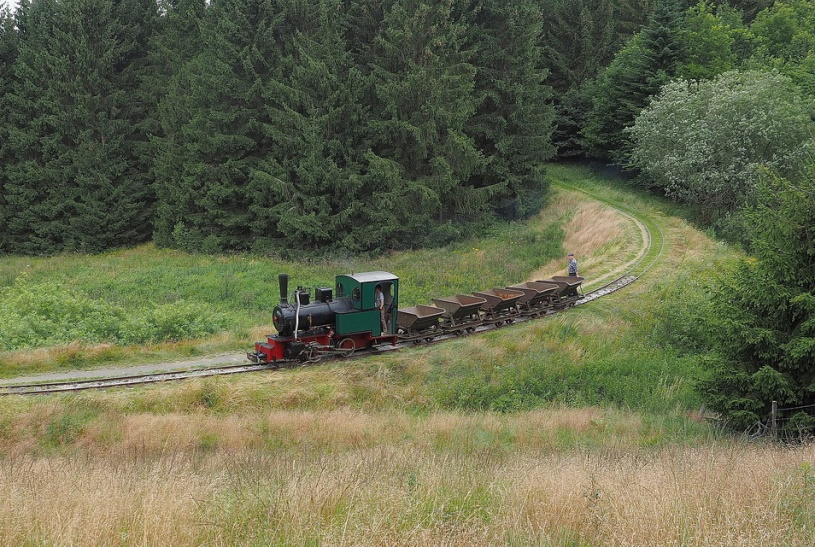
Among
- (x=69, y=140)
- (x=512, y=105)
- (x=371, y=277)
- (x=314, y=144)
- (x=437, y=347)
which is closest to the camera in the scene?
(x=371, y=277)

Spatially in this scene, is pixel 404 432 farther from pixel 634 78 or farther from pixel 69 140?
pixel 69 140

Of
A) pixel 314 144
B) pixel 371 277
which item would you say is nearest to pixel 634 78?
pixel 314 144

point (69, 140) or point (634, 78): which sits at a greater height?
point (634, 78)

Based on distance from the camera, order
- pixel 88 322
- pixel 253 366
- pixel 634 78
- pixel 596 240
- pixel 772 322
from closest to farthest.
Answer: pixel 772 322 < pixel 253 366 < pixel 88 322 < pixel 596 240 < pixel 634 78

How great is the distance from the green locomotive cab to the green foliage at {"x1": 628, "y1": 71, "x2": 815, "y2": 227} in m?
20.0

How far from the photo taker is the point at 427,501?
7.23 metres

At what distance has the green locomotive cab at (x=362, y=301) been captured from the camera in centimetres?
1856

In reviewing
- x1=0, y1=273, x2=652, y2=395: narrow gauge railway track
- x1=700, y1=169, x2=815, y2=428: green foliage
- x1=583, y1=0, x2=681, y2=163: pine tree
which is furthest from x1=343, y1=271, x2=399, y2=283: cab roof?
x1=583, y1=0, x2=681, y2=163: pine tree

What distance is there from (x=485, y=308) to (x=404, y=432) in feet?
28.3

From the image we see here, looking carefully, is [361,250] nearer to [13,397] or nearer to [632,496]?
[13,397]

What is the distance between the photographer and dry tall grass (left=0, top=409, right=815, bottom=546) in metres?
6.21

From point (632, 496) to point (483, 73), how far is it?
4106cm

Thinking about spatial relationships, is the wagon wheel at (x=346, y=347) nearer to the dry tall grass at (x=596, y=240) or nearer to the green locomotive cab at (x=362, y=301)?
the green locomotive cab at (x=362, y=301)

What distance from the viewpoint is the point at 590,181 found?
4806 cm
